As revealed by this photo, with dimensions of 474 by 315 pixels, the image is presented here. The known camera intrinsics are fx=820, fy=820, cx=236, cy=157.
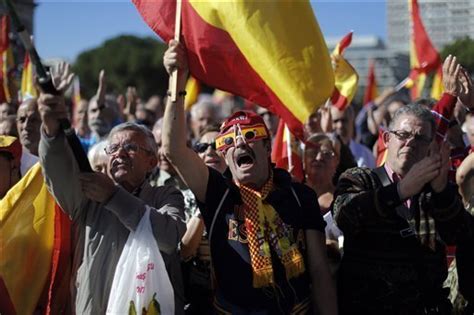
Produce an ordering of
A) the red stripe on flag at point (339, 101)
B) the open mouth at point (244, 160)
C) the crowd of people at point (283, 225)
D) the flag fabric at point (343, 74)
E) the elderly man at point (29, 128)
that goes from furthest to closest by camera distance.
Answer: the red stripe on flag at point (339, 101)
the flag fabric at point (343, 74)
the elderly man at point (29, 128)
the open mouth at point (244, 160)
the crowd of people at point (283, 225)

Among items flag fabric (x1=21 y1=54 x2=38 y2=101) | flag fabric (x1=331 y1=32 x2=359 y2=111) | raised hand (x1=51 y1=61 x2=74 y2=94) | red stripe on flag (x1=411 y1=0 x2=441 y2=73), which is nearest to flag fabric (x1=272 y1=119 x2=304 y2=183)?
flag fabric (x1=331 y1=32 x2=359 y2=111)

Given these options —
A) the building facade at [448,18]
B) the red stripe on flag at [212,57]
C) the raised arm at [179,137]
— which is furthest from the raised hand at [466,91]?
the building facade at [448,18]

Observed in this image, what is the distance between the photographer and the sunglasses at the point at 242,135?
413cm

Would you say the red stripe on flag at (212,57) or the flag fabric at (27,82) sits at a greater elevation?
the red stripe on flag at (212,57)

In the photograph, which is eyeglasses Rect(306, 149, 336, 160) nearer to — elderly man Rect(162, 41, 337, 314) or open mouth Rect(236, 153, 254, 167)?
elderly man Rect(162, 41, 337, 314)

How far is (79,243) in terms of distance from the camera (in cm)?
422

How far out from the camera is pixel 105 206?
3979 mm

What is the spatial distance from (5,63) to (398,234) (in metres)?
6.33

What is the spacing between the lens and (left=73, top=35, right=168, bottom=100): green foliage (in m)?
79.9

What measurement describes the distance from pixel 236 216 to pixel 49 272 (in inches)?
43.9

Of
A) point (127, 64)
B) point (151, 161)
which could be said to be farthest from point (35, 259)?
point (127, 64)

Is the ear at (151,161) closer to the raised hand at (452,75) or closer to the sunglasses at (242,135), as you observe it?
the sunglasses at (242,135)

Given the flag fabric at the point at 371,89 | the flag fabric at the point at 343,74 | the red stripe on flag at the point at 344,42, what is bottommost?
the flag fabric at the point at 371,89

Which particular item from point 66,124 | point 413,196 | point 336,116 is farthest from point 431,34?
point 66,124
